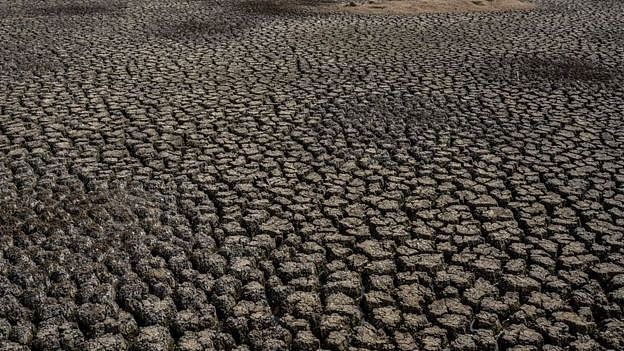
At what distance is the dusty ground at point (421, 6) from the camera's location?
11.5 metres

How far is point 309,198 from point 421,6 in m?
8.57

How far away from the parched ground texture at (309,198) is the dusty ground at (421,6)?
3348 mm

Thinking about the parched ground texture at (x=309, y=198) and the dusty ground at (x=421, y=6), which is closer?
the parched ground texture at (x=309, y=198)

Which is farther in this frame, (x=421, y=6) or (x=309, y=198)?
(x=421, y=6)

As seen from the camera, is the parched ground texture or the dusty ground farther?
the dusty ground

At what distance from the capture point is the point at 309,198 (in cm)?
439

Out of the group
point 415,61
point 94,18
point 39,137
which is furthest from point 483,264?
point 94,18

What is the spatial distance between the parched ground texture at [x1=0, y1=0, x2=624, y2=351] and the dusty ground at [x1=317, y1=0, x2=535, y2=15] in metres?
3.35

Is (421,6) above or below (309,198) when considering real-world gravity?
above

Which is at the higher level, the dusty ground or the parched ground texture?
the dusty ground

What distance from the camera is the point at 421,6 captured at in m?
11.9

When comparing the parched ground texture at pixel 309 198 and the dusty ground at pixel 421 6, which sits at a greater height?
the dusty ground at pixel 421 6

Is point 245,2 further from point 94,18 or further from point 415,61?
point 415,61

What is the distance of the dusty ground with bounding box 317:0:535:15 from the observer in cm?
1153
